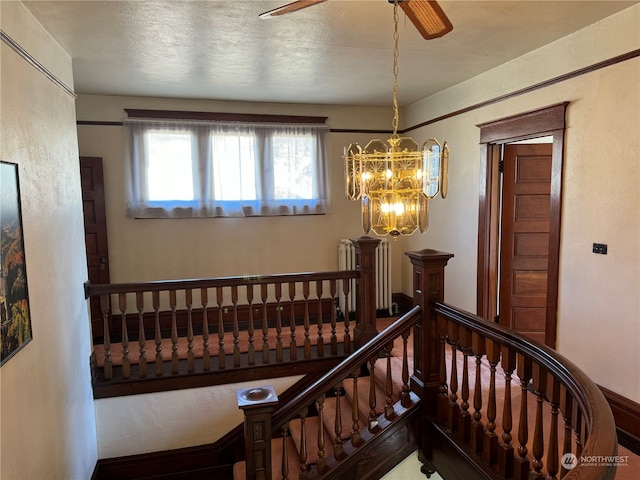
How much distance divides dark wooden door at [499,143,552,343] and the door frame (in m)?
0.09

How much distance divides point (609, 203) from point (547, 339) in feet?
3.87

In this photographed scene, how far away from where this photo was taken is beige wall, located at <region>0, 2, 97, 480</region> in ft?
6.93

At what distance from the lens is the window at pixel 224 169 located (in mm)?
4691

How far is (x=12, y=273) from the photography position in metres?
2.06

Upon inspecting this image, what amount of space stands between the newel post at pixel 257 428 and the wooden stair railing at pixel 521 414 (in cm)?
111

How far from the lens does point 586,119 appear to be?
3.00 meters

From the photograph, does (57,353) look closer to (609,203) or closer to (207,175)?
(207,175)

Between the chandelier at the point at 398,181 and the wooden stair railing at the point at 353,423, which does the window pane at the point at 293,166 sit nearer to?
the wooden stair railing at the point at 353,423

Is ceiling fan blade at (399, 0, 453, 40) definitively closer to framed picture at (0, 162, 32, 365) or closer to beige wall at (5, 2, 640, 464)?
beige wall at (5, 2, 640, 464)

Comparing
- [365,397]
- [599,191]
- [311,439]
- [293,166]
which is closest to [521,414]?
[365,397]

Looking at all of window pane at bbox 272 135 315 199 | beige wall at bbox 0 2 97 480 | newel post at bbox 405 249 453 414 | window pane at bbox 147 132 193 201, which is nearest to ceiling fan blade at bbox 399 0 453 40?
newel post at bbox 405 249 453 414

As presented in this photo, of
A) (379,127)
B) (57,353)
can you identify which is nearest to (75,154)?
(57,353)

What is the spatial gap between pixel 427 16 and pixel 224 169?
3.36m

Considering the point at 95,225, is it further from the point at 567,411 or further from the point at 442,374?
the point at 567,411
